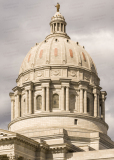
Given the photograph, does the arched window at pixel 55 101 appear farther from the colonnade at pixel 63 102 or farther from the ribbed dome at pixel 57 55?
the ribbed dome at pixel 57 55

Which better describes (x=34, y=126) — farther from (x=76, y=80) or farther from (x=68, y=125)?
(x=76, y=80)

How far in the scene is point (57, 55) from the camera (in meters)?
86.4

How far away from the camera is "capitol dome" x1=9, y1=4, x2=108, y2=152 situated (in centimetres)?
8019

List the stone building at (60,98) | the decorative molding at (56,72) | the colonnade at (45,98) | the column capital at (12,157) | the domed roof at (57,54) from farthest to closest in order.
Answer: the domed roof at (57,54), the decorative molding at (56,72), the colonnade at (45,98), the stone building at (60,98), the column capital at (12,157)

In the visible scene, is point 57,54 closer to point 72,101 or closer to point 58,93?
point 58,93

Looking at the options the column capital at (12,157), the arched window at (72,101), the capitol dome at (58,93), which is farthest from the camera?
the arched window at (72,101)

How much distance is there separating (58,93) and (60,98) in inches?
44.6

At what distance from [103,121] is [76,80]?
968 centimetres

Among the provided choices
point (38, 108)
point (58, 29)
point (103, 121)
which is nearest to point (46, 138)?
point (38, 108)

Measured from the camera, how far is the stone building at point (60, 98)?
77.0m

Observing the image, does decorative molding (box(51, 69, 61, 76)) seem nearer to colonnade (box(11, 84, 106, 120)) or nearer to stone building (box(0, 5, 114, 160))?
stone building (box(0, 5, 114, 160))

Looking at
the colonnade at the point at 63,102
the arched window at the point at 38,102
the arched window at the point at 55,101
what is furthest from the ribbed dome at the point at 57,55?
the arched window at the point at 38,102

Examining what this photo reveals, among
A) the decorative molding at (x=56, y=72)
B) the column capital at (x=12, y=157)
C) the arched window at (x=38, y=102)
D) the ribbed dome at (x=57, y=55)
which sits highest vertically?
the ribbed dome at (x=57, y=55)

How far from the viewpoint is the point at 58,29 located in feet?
308
